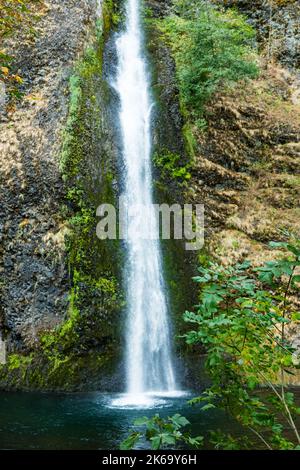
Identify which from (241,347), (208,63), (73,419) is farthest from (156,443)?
(208,63)

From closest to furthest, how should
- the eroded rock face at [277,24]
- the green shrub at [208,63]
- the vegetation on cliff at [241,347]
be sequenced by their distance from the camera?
the vegetation on cliff at [241,347]
the green shrub at [208,63]
the eroded rock face at [277,24]

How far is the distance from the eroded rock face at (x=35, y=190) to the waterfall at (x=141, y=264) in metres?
1.64

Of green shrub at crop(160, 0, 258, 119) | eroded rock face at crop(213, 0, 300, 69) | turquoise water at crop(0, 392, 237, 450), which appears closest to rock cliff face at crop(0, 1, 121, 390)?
turquoise water at crop(0, 392, 237, 450)

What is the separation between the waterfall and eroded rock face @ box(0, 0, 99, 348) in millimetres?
1637

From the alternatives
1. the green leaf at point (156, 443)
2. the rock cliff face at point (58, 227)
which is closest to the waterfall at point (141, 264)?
the rock cliff face at point (58, 227)

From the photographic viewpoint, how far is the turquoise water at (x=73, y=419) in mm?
5375

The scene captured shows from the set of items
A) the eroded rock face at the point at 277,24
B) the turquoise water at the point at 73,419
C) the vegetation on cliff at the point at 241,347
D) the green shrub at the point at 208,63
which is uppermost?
the eroded rock face at the point at 277,24

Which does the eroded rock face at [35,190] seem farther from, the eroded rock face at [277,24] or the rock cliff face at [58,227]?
the eroded rock face at [277,24]

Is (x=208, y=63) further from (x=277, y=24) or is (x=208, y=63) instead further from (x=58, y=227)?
(x=58, y=227)

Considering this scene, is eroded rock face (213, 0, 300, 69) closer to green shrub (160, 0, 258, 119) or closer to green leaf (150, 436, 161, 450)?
green shrub (160, 0, 258, 119)

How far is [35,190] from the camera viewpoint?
1003 cm

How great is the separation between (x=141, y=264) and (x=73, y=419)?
427cm

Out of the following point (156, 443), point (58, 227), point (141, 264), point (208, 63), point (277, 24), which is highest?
point (277, 24)
